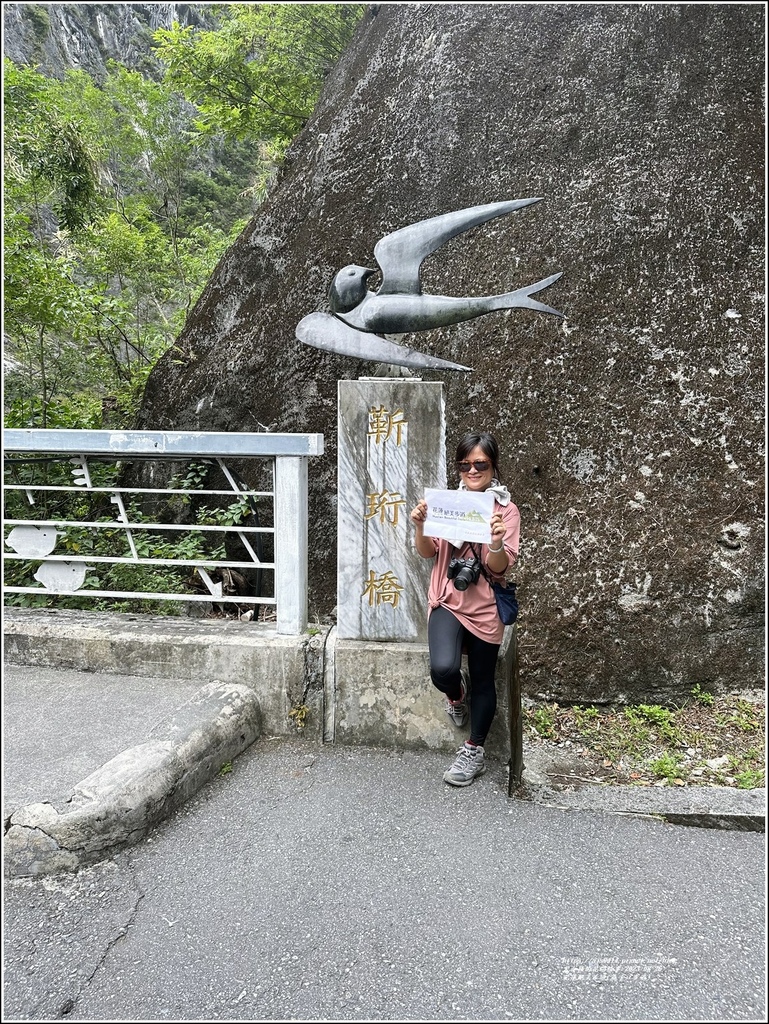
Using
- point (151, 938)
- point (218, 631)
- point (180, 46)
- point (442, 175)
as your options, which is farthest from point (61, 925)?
point (180, 46)

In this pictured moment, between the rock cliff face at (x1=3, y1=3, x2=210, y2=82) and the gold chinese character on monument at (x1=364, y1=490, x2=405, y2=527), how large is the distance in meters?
21.2

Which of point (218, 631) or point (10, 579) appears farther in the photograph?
point (10, 579)

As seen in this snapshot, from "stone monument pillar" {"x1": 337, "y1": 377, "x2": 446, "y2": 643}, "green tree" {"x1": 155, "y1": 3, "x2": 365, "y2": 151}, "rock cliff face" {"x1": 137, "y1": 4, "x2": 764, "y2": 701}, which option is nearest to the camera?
"stone monument pillar" {"x1": 337, "y1": 377, "x2": 446, "y2": 643}

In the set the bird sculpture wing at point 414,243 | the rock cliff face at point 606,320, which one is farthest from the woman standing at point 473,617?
the rock cliff face at point 606,320

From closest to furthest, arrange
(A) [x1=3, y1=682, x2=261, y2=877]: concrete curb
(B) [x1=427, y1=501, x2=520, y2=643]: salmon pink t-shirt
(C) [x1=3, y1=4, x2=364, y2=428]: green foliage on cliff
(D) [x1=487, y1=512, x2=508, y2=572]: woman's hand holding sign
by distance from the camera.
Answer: (A) [x1=3, y1=682, x2=261, y2=877]: concrete curb
(D) [x1=487, y1=512, x2=508, y2=572]: woman's hand holding sign
(B) [x1=427, y1=501, x2=520, y2=643]: salmon pink t-shirt
(C) [x1=3, y1=4, x2=364, y2=428]: green foliage on cliff

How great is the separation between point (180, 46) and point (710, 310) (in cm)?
955

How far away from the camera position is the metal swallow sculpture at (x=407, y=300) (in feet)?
11.3

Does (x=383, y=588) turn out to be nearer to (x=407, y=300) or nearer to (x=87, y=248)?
(x=407, y=300)

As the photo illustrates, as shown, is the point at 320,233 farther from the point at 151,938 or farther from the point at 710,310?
the point at 151,938

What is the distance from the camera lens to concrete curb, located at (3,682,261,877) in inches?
90.4

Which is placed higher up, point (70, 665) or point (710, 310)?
point (710, 310)

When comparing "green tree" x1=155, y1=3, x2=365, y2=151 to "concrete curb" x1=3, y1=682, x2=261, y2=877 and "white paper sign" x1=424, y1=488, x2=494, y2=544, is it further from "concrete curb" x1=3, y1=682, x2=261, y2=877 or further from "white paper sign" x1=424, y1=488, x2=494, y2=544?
"concrete curb" x1=3, y1=682, x2=261, y2=877

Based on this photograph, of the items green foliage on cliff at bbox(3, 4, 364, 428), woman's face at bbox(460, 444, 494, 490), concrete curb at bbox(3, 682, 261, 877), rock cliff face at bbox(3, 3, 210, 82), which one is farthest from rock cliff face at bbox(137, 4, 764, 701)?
rock cliff face at bbox(3, 3, 210, 82)

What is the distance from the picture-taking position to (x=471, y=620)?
2980mm
